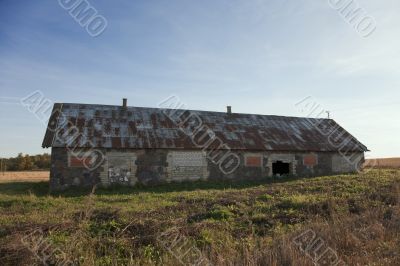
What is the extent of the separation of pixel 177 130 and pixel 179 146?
5.69 ft

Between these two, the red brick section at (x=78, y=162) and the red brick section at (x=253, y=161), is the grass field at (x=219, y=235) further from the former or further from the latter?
the red brick section at (x=253, y=161)

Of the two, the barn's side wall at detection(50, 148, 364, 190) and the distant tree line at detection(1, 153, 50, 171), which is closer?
the barn's side wall at detection(50, 148, 364, 190)

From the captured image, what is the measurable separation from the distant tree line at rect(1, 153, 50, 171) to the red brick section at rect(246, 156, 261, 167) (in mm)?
36582

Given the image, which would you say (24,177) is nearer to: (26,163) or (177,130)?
(177,130)

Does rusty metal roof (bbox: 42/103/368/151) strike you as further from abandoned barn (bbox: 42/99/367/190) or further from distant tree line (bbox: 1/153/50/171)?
distant tree line (bbox: 1/153/50/171)

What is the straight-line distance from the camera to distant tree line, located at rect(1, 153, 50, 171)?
4822cm

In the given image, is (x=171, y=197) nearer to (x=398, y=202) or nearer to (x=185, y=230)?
(x=185, y=230)

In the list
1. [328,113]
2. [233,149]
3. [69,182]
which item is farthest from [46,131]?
[328,113]

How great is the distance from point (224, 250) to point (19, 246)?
3.06 m

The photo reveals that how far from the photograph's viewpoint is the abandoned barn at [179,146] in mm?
16391

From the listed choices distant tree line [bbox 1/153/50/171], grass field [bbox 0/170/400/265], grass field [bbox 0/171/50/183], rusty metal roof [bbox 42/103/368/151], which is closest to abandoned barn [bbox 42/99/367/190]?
rusty metal roof [bbox 42/103/368/151]

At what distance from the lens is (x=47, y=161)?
49.3 meters

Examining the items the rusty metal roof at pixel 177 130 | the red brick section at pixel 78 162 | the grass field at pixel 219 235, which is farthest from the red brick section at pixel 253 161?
the grass field at pixel 219 235

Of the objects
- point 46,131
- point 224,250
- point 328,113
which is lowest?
point 224,250
